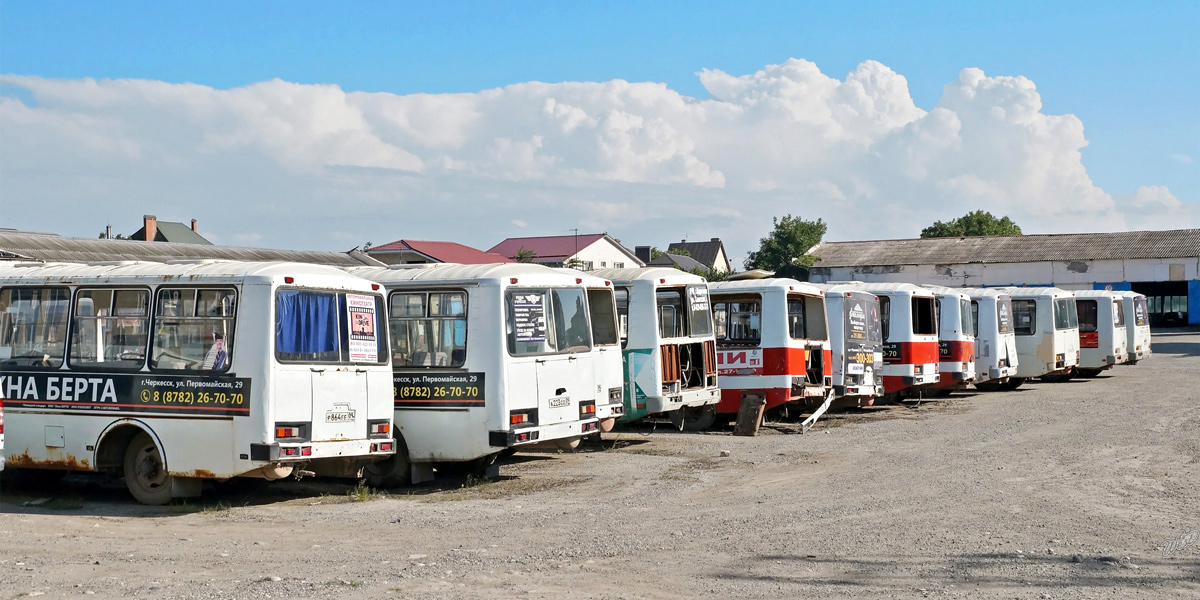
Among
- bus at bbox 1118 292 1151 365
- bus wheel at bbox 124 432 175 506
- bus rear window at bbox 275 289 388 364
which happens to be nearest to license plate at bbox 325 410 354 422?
bus rear window at bbox 275 289 388 364

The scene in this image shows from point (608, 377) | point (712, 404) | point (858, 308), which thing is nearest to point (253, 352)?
point (608, 377)

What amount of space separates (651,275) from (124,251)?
66.9 ft

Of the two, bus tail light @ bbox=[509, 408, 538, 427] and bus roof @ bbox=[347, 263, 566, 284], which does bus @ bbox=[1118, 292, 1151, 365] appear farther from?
bus tail light @ bbox=[509, 408, 538, 427]

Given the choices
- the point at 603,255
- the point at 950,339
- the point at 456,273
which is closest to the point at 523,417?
the point at 456,273

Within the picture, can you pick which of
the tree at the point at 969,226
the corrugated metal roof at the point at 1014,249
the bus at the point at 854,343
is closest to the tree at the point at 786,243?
the corrugated metal roof at the point at 1014,249

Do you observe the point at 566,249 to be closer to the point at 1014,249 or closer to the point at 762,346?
the point at 1014,249

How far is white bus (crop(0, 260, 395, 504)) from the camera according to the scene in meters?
11.2

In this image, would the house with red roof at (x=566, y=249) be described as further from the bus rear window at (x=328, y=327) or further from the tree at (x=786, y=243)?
the bus rear window at (x=328, y=327)

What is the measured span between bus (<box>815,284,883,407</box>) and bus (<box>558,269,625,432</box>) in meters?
6.83

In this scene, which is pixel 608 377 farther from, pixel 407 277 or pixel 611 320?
pixel 407 277

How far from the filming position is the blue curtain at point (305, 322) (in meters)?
11.3

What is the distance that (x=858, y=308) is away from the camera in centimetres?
2189

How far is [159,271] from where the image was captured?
11984mm

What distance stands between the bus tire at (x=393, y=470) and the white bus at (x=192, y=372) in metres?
0.52
